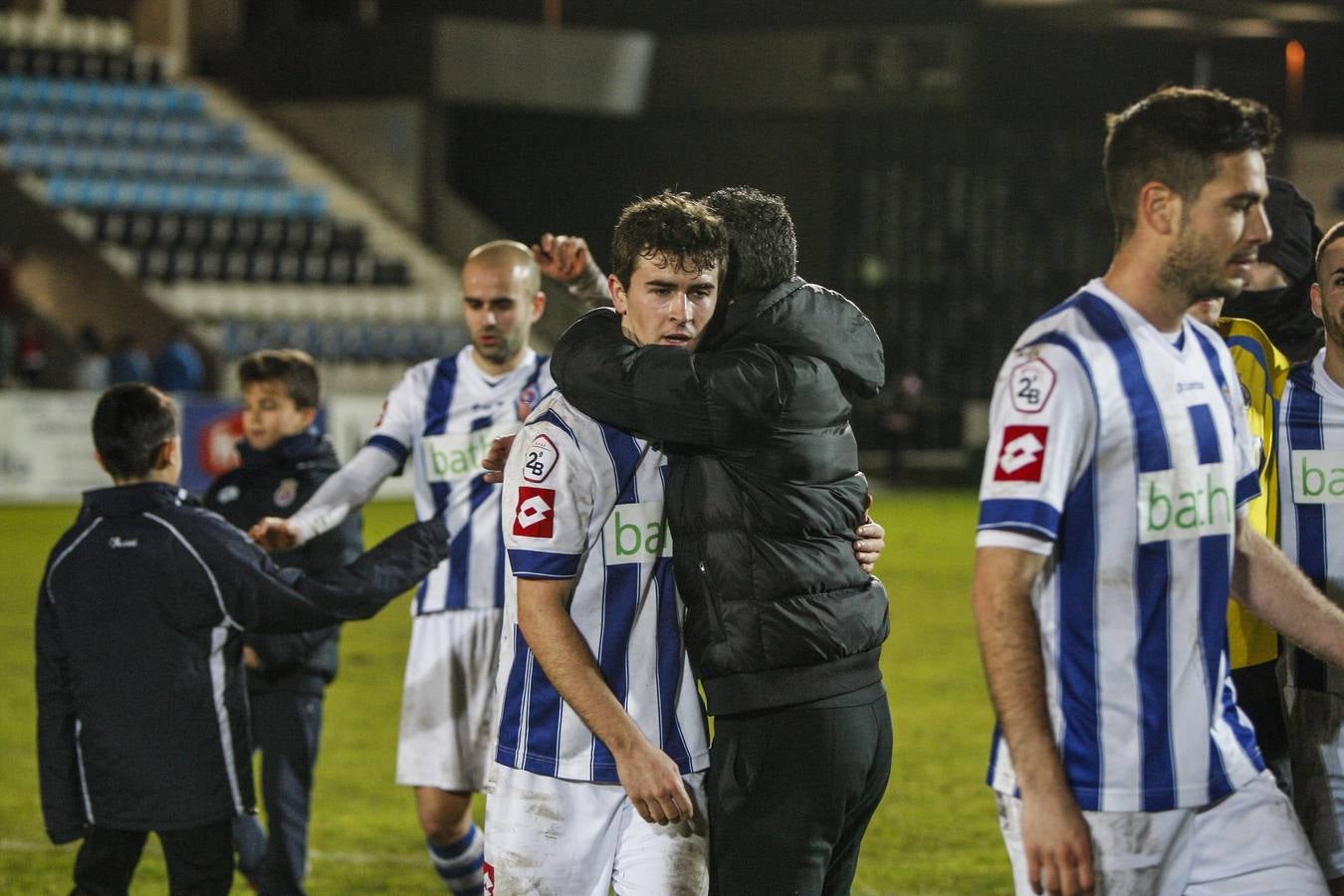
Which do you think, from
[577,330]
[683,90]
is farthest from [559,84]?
[577,330]

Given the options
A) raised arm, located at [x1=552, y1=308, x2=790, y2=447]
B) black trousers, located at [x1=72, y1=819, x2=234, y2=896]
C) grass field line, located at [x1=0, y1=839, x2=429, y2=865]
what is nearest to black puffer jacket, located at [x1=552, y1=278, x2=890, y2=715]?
raised arm, located at [x1=552, y1=308, x2=790, y2=447]

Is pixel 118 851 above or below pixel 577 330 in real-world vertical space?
below

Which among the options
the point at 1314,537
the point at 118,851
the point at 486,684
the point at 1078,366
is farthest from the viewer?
the point at 486,684

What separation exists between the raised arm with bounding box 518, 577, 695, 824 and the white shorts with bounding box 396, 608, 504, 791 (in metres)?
2.10

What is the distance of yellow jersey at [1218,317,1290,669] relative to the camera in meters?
3.86

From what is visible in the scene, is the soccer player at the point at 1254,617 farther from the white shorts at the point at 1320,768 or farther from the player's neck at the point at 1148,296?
the player's neck at the point at 1148,296

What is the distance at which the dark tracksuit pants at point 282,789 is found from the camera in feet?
17.4

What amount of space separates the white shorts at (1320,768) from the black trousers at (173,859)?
243 cm

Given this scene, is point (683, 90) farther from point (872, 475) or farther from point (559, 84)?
point (872, 475)

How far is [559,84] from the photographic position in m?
27.0

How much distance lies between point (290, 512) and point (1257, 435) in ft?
9.77

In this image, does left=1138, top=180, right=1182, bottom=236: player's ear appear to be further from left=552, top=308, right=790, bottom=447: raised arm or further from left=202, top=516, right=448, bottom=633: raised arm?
left=202, top=516, right=448, bottom=633: raised arm

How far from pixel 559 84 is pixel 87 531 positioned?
2333 cm

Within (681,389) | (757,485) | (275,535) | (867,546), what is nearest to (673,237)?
(681,389)
